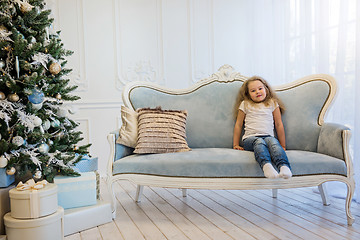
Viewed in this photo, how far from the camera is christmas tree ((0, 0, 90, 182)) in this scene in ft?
6.51

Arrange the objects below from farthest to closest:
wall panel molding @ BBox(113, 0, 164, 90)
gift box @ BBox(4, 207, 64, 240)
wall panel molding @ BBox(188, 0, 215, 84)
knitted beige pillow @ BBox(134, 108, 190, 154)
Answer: wall panel molding @ BBox(188, 0, 215, 84), wall panel molding @ BBox(113, 0, 164, 90), knitted beige pillow @ BBox(134, 108, 190, 154), gift box @ BBox(4, 207, 64, 240)

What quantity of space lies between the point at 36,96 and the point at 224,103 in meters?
1.41

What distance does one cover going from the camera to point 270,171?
78.4 inches

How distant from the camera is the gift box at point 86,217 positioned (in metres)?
2.10

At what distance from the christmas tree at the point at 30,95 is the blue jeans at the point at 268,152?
1175 mm

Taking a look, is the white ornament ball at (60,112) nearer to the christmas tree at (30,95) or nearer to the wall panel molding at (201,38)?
the christmas tree at (30,95)

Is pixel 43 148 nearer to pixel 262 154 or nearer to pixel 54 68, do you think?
pixel 54 68

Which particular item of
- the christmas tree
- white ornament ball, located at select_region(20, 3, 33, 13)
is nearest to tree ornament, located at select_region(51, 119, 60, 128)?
the christmas tree

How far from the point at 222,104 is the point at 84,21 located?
6.24 ft

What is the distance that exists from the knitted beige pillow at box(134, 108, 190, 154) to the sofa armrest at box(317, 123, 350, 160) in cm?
93

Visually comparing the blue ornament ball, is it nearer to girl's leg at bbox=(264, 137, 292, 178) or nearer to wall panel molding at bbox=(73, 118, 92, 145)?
girl's leg at bbox=(264, 137, 292, 178)

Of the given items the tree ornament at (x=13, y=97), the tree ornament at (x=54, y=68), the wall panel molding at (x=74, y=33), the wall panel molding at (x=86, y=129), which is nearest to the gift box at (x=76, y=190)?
the tree ornament at (x=13, y=97)

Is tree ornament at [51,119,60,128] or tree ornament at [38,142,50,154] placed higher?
tree ornament at [51,119,60,128]

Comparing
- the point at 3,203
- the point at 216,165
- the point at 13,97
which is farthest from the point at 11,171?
the point at 216,165
